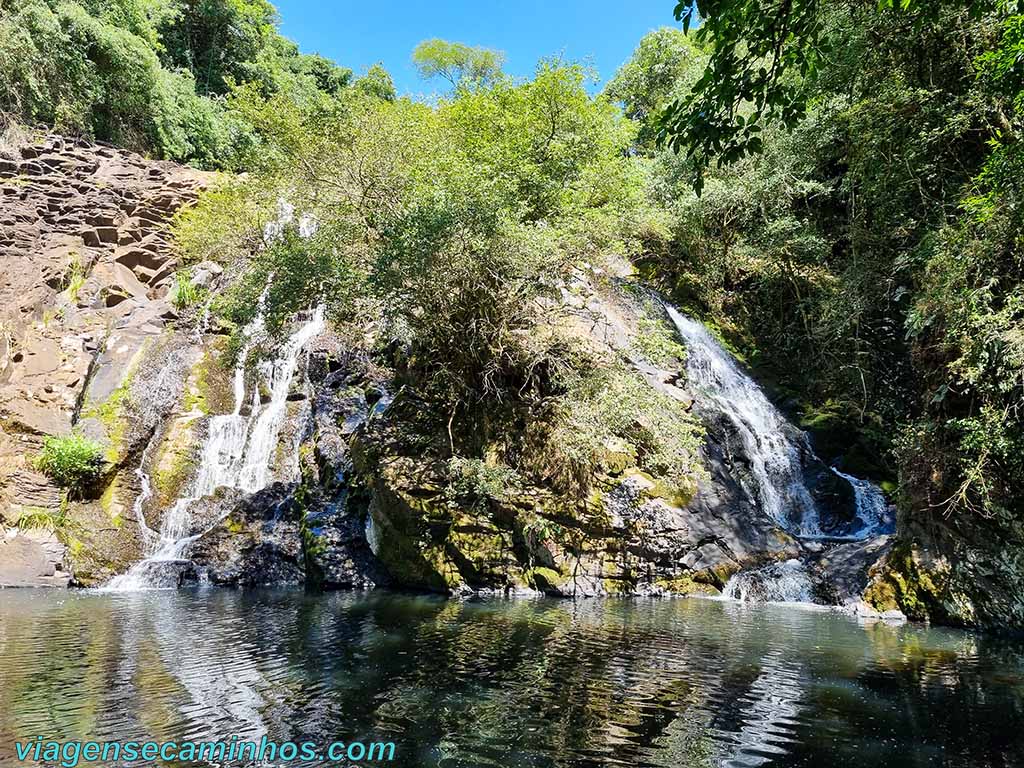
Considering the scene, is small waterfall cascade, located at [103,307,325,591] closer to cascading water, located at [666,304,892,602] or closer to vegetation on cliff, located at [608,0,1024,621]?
cascading water, located at [666,304,892,602]

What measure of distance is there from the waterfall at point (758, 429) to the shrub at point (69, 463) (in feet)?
52.8

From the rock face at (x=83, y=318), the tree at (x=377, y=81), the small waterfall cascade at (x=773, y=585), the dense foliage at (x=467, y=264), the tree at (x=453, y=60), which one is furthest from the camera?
the tree at (x=453, y=60)

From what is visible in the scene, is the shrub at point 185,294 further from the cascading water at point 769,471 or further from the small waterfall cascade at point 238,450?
the cascading water at point 769,471

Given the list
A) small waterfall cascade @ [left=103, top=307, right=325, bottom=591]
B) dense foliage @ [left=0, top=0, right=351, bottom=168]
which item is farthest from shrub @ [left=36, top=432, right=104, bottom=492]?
dense foliage @ [left=0, top=0, right=351, bottom=168]

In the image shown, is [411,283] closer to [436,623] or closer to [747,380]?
[436,623]

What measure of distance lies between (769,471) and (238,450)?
1457cm

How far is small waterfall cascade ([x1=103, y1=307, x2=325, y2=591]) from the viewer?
14.6 m

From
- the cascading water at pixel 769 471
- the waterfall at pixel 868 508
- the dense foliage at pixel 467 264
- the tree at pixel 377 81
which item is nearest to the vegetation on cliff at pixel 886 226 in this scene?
the waterfall at pixel 868 508

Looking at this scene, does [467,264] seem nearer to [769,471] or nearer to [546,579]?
[546,579]

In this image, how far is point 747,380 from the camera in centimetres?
1947

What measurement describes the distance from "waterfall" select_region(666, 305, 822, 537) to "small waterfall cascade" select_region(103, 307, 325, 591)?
12.2 m

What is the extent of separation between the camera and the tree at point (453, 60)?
44.8m

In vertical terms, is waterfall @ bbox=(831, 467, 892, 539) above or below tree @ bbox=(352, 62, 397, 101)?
below

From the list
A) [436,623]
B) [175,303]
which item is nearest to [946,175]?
[436,623]
